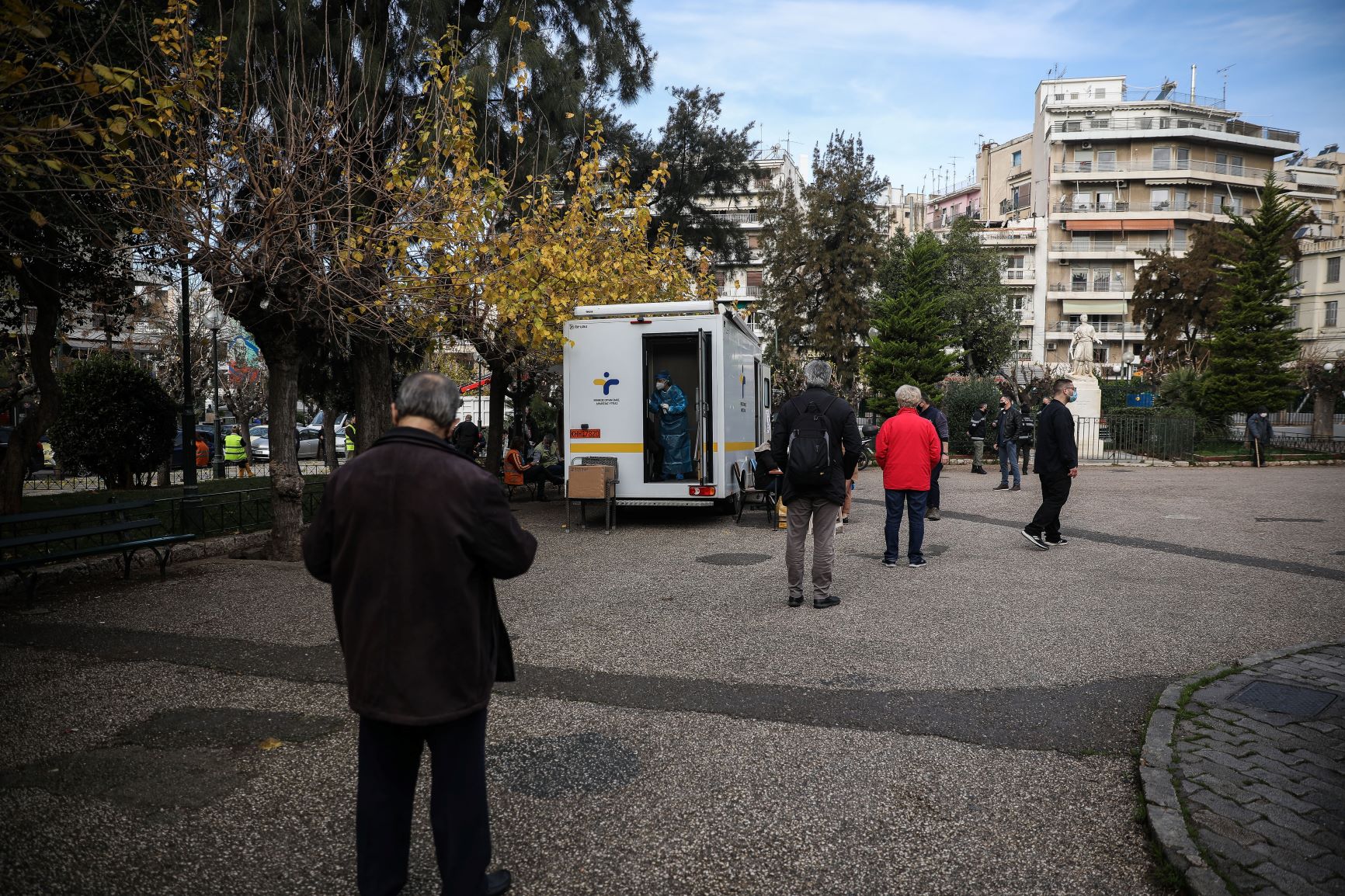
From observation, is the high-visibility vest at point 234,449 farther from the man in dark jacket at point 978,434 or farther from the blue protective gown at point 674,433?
the man in dark jacket at point 978,434

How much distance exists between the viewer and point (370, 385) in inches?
608

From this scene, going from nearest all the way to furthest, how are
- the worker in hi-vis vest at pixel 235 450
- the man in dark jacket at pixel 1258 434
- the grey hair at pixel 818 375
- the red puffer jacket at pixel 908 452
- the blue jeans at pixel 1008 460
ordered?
the grey hair at pixel 818 375 < the red puffer jacket at pixel 908 452 < the blue jeans at pixel 1008 460 < the man in dark jacket at pixel 1258 434 < the worker in hi-vis vest at pixel 235 450

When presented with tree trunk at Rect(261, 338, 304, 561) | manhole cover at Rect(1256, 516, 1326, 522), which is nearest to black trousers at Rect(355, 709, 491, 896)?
tree trunk at Rect(261, 338, 304, 561)

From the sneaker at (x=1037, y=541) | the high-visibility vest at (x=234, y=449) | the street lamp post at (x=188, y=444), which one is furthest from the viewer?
the high-visibility vest at (x=234, y=449)

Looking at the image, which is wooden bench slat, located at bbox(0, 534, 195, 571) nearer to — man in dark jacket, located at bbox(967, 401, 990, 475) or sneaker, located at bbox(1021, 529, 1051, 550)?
sneaker, located at bbox(1021, 529, 1051, 550)

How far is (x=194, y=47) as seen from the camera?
9.84 m

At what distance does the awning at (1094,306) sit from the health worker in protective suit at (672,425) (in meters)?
67.1

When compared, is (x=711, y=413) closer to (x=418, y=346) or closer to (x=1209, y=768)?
(x=418, y=346)

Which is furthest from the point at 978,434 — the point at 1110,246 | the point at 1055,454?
the point at 1110,246

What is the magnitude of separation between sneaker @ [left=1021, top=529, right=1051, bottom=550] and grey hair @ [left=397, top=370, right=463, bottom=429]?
9365 millimetres

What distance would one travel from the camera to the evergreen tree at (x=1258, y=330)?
3234 cm

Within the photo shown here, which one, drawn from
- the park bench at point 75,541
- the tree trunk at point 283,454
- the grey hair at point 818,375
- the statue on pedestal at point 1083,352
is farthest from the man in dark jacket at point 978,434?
the park bench at point 75,541

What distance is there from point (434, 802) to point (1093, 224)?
78.6 meters

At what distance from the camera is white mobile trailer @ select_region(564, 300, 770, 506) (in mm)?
12922
